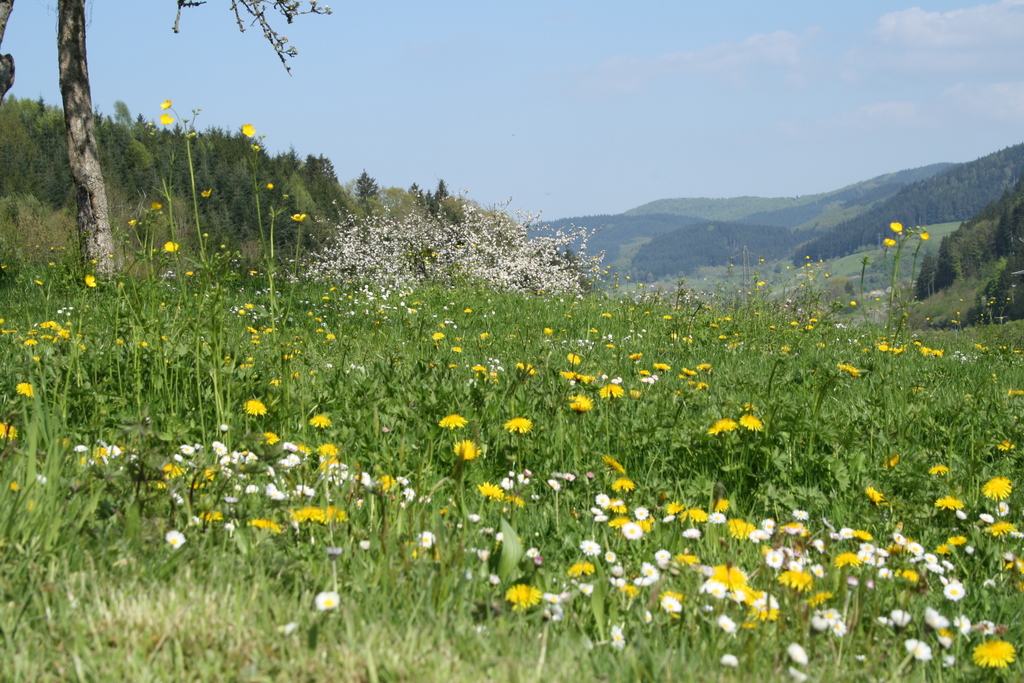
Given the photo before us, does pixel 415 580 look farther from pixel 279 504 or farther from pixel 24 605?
pixel 24 605

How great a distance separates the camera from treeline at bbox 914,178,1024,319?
92.2m

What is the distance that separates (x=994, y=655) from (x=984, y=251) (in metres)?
126

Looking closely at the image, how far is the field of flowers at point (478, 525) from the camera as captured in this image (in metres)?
1.38

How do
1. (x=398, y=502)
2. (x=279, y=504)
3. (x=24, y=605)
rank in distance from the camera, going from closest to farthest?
(x=24, y=605)
(x=279, y=504)
(x=398, y=502)

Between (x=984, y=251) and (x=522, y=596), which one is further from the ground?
(x=522, y=596)

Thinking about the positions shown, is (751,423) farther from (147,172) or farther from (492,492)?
(147,172)

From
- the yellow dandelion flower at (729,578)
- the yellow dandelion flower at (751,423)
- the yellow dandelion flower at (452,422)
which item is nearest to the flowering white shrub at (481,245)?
the yellow dandelion flower at (452,422)

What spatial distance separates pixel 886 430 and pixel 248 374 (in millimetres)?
3215

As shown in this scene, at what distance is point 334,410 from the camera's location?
3256 mm

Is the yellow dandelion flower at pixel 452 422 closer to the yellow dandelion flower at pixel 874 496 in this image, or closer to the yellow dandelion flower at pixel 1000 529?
the yellow dandelion flower at pixel 874 496

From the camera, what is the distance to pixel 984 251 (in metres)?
104

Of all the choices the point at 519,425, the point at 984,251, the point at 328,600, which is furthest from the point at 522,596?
the point at 984,251

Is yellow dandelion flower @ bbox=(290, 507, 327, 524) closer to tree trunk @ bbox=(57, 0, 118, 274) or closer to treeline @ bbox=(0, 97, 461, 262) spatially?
tree trunk @ bbox=(57, 0, 118, 274)

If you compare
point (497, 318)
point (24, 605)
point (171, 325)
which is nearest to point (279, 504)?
point (24, 605)
